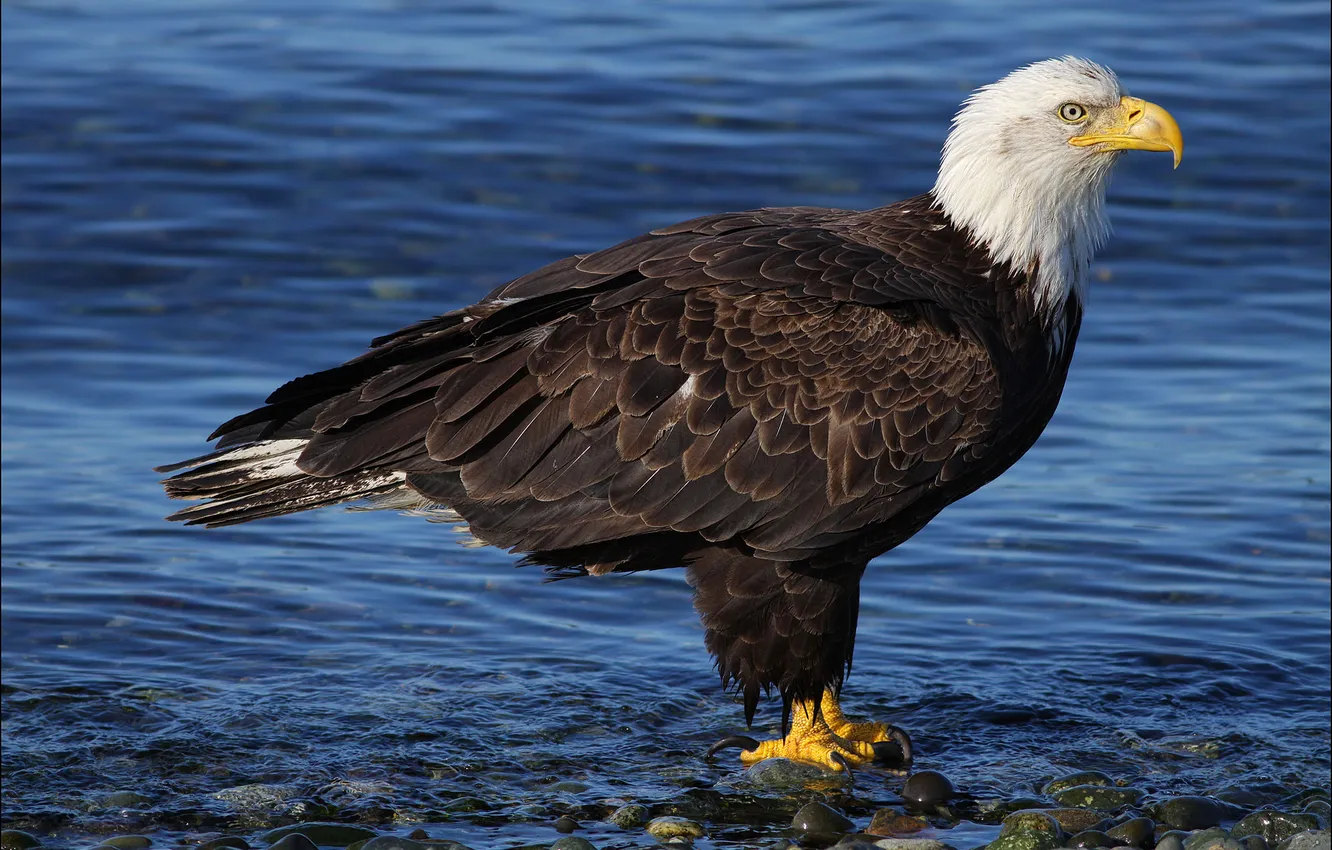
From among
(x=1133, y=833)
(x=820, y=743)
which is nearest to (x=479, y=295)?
(x=820, y=743)

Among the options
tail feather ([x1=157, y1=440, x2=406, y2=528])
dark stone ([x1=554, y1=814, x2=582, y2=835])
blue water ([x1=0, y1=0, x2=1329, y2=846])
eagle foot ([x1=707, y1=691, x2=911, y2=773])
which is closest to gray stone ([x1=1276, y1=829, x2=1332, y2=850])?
blue water ([x1=0, y1=0, x2=1329, y2=846])

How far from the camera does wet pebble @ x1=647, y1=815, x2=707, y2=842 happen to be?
582 cm

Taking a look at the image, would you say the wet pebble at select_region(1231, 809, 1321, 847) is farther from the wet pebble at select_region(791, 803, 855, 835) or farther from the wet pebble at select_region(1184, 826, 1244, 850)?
the wet pebble at select_region(791, 803, 855, 835)

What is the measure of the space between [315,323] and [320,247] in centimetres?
131

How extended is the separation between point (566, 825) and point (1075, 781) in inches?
70.3

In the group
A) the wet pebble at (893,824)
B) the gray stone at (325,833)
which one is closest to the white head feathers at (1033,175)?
the wet pebble at (893,824)

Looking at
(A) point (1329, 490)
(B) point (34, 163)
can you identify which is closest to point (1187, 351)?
(A) point (1329, 490)

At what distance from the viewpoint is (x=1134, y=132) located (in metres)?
6.43

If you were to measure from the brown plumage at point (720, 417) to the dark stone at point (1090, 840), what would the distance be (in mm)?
1146

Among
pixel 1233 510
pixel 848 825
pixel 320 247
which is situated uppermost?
pixel 320 247

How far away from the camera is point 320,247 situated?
12609 millimetres

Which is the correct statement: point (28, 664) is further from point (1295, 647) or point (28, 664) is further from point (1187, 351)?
point (1187, 351)

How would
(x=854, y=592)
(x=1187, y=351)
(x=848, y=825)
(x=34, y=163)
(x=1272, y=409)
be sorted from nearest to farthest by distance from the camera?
(x=848, y=825), (x=854, y=592), (x=1272, y=409), (x=1187, y=351), (x=34, y=163)

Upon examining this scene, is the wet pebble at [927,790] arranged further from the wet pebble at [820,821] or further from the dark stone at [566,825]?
the dark stone at [566,825]
